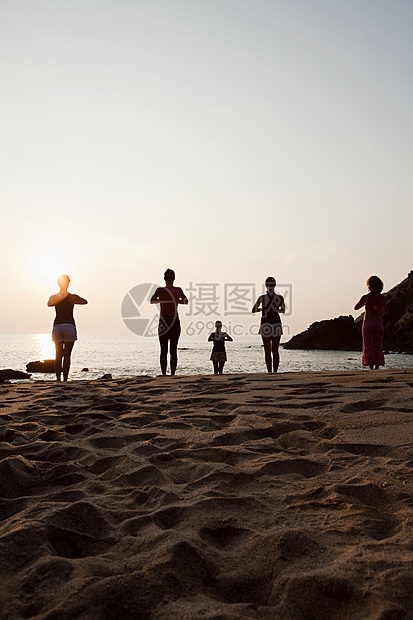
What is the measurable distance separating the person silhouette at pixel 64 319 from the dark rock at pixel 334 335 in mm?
49370

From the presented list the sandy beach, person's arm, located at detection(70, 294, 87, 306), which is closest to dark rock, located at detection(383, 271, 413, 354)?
person's arm, located at detection(70, 294, 87, 306)

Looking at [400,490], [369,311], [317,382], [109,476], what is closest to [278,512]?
[400,490]

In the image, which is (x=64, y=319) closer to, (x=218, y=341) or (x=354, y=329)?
(x=218, y=341)

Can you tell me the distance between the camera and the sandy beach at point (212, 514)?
144 cm

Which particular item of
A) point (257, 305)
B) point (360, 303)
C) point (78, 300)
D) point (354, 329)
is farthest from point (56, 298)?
point (354, 329)

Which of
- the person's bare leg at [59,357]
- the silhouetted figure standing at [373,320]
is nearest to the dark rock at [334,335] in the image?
the silhouetted figure standing at [373,320]

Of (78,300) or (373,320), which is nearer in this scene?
(373,320)

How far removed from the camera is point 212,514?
6.65 feet

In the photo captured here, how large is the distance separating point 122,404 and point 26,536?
8.89 ft

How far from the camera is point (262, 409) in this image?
3889mm

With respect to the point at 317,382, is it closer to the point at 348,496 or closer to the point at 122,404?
the point at 122,404

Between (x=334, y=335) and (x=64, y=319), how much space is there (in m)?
51.6

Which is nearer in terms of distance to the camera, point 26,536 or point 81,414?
point 26,536

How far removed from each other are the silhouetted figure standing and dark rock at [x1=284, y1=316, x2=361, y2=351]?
47.6 meters
